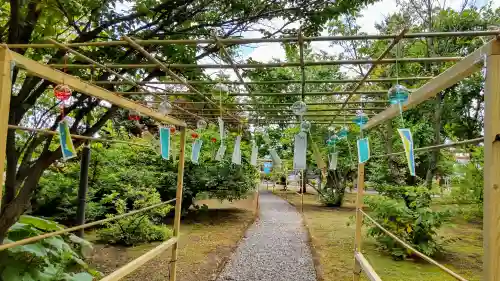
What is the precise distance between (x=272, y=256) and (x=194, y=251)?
3.80 feet

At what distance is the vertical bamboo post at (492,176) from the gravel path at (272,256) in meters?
3.57

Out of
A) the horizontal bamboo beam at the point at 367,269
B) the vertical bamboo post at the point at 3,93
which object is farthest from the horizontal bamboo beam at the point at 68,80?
the horizontal bamboo beam at the point at 367,269

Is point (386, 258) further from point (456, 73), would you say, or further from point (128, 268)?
point (456, 73)

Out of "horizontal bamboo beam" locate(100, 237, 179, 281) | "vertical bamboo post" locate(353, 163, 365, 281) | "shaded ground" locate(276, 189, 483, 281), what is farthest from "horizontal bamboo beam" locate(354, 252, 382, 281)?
"horizontal bamboo beam" locate(100, 237, 179, 281)

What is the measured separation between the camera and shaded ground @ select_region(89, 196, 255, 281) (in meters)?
4.24

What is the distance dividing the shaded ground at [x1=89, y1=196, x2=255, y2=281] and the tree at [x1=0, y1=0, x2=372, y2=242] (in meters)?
1.84

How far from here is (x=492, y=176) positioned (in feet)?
3.40

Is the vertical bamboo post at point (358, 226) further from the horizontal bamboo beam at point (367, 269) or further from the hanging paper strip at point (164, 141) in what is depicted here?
the hanging paper strip at point (164, 141)

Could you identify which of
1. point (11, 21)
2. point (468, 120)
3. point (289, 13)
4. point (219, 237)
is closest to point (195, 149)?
point (289, 13)

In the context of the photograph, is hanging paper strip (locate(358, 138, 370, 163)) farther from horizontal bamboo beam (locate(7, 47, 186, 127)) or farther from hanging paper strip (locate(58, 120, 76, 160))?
hanging paper strip (locate(58, 120, 76, 160))

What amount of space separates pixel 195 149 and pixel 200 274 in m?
1.59

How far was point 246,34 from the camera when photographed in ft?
11.1

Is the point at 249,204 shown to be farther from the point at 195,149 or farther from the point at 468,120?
the point at 195,149

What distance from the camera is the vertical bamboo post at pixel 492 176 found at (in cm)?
102
